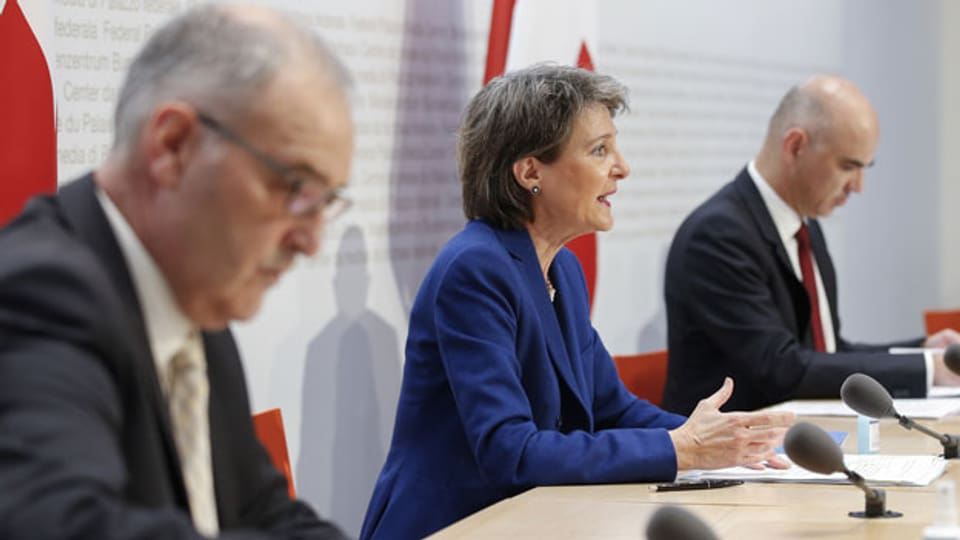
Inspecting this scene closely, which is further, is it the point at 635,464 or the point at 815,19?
the point at 815,19

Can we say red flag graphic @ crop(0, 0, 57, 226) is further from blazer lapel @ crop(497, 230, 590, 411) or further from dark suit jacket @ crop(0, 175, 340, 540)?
dark suit jacket @ crop(0, 175, 340, 540)

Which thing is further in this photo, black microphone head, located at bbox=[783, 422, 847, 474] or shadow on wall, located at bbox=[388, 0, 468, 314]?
shadow on wall, located at bbox=[388, 0, 468, 314]

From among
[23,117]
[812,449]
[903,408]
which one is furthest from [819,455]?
[23,117]

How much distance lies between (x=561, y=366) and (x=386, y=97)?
131 centimetres

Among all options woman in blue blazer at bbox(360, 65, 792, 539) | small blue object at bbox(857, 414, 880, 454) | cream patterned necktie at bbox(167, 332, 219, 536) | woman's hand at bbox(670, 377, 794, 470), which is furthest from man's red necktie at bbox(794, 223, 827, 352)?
cream patterned necktie at bbox(167, 332, 219, 536)

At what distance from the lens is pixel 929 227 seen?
303 inches

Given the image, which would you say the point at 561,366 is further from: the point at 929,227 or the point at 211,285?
the point at 929,227

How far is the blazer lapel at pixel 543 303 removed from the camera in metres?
2.77

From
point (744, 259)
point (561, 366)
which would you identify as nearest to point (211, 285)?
point (561, 366)

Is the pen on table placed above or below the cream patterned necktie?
below

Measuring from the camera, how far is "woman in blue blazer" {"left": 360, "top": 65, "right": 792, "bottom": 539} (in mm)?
2496

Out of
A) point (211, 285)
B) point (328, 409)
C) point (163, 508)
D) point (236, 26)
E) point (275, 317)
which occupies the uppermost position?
point (236, 26)

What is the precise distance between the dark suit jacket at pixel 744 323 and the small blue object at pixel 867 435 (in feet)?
2.90

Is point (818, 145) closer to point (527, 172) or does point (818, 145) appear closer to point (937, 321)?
point (937, 321)
